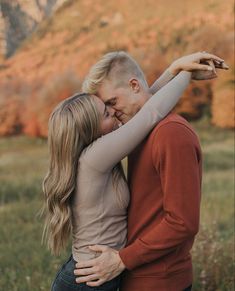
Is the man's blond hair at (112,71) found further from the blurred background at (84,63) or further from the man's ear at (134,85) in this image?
the blurred background at (84,63)

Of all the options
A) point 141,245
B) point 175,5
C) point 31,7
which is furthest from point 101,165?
point 31,7

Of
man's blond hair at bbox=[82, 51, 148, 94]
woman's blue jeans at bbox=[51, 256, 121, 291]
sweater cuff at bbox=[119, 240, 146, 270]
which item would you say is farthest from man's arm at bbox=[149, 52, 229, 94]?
woman's blue jeans at bbox=[51, 256, 121, 291]

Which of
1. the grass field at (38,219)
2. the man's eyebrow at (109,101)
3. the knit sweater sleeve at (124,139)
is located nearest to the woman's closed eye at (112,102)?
the man's eyebrow at (109,101)

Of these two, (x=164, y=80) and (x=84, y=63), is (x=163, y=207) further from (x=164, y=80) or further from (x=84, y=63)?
(x=84, y=63)

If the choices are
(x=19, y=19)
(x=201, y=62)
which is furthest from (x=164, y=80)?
(x=19, y=19)

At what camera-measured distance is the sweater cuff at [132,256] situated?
225 centimetres

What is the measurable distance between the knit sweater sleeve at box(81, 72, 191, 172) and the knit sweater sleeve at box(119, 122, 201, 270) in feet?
0.23

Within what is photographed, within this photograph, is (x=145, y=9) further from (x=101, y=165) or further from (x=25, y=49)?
(x=101, y=165)

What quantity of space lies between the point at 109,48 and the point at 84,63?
1.18 ft

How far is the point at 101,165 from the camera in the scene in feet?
7.49

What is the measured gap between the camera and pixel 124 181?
93.5 inches

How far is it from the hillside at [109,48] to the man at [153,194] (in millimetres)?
4721

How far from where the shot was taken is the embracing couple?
7.15ft

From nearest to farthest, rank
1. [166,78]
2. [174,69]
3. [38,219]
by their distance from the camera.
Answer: [174,69] < [166,78] < [38,219]
